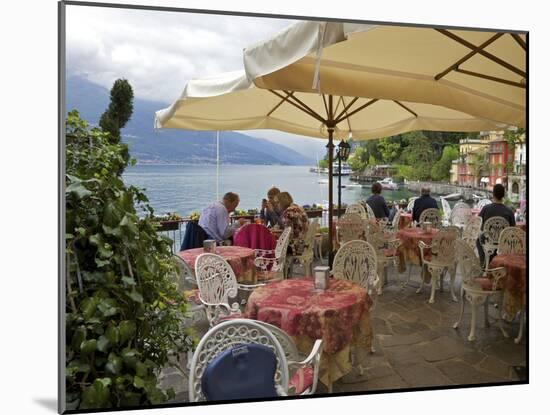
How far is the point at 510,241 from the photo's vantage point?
4848 mm

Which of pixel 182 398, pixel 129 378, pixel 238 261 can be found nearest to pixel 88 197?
pixel 129 378

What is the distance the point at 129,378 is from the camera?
2309mm

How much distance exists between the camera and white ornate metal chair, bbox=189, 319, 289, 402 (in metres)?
2.26

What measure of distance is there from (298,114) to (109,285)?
4921mm

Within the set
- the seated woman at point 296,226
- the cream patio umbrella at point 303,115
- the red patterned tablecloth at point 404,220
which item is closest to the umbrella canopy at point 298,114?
the cream patio umbrella at point 303,115

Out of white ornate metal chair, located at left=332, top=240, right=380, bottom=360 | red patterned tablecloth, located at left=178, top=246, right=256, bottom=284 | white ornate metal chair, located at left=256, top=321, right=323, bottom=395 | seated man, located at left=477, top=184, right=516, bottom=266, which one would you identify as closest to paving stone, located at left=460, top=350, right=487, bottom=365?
white ornate metal chair, located at left=332, top=240, right=380, bottom=360

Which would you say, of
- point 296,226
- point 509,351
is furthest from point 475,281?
point 296,226

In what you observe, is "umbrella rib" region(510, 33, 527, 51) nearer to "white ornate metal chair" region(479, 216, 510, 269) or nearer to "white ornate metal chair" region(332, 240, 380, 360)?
"white ornate metal chair" region(332, 240, 380, 360)

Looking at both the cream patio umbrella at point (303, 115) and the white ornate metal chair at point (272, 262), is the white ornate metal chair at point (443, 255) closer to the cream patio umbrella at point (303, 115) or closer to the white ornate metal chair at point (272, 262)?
the cream patio umbrella at point (303, 115)

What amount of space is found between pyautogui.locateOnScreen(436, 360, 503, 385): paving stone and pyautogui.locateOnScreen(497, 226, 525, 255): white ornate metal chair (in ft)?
5.19

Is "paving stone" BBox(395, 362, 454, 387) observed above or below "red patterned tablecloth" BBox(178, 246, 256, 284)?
below

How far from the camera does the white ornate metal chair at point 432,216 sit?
7238mm

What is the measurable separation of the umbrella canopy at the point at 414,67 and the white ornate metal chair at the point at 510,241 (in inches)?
50.2

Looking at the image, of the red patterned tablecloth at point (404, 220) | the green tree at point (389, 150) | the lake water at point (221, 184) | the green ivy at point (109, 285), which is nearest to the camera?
the green ivy at point (109, 285)
